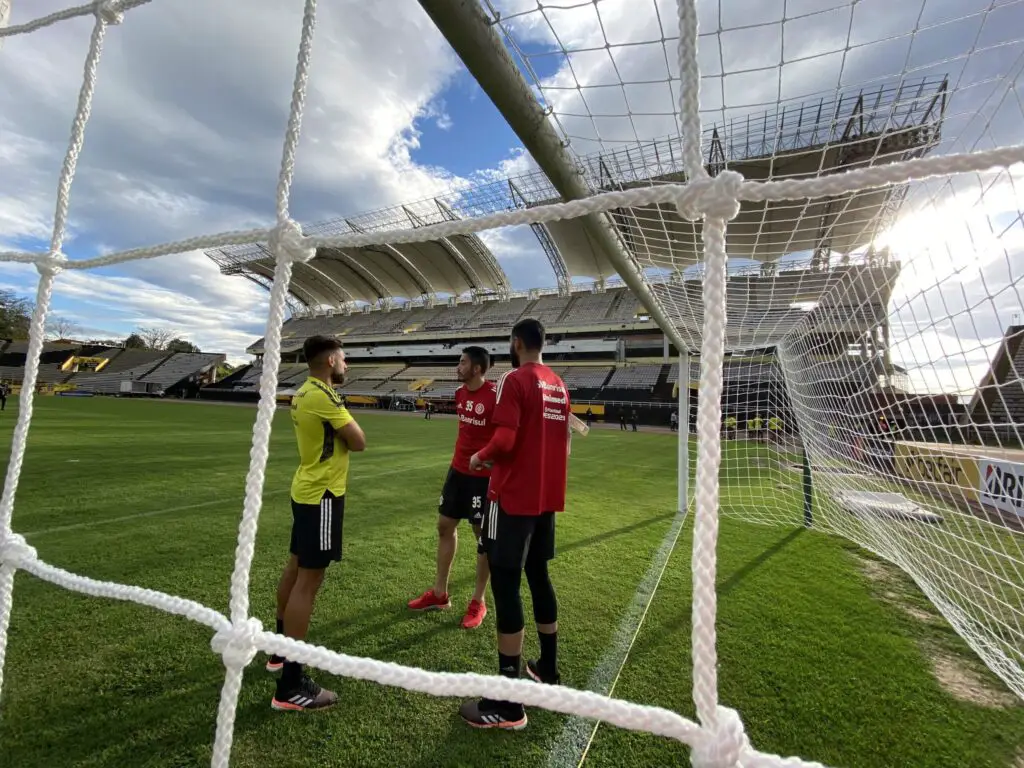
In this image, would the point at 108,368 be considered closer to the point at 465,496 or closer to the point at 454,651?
the point at 465,496

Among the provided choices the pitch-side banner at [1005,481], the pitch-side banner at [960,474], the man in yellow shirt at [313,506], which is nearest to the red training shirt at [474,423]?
the man in yellow shirt at [313,506]

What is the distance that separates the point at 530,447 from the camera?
211 centimetres

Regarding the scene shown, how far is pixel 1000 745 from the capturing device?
1885 millimetres

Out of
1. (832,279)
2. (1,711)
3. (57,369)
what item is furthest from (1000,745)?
(57,369)

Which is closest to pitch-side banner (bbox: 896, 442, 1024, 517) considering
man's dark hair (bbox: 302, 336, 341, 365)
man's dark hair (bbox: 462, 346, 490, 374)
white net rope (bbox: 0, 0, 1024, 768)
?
white net rope (bbox: 0, 0, 1024, 768)

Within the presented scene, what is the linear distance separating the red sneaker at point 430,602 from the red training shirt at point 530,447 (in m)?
1.10

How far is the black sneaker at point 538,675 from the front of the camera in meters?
2.16

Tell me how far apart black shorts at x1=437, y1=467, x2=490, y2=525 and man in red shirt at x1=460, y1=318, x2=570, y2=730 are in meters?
0.50

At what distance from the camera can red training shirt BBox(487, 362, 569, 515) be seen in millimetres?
2062

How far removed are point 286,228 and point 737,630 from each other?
3.12 meters

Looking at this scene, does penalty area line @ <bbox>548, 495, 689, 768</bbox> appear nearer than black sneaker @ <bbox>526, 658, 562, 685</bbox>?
Yes

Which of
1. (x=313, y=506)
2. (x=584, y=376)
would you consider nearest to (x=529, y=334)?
(x=313, y=506)

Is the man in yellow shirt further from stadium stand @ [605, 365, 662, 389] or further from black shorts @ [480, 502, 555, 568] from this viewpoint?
stadium stand @ [605, 365, 662, 389]

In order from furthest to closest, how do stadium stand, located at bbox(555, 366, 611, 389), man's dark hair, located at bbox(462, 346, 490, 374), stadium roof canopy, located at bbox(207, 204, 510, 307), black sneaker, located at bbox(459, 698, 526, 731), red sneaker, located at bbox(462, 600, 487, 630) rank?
stadium roof canopy, located at bbox(207, 204, 510, 307), stadium stand, located at bbox(555, 366, 611, 389), man's dark hair, located at bbox(462, 346, 490, 374), red sneaker, located at bbox(462, 600, 487, 630), black sneaker, located at bbox(459, 698, 526, 731)
